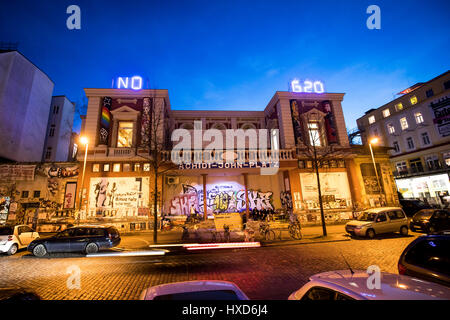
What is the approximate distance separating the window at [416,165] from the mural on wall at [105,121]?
49.5 metres

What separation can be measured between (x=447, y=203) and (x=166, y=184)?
128 feet

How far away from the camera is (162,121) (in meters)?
19.6

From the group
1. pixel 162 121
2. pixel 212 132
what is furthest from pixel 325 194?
pixel 162 121

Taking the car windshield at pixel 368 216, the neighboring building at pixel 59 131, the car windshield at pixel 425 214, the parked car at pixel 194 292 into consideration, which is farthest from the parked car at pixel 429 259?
the neighboring building at pixel 59 131

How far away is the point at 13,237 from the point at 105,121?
448 inches

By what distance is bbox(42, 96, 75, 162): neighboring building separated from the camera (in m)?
32.6

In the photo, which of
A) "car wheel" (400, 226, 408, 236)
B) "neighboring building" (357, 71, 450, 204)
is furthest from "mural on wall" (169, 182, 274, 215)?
"neighboring building" (357, 71, 450, 204)

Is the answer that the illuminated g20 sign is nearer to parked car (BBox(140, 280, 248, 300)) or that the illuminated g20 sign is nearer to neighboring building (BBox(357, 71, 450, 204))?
neighboring building (BBox(357, 71, 450, 204))

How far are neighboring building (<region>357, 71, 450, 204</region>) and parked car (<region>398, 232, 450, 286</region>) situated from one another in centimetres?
3315

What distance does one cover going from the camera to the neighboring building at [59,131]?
107ft

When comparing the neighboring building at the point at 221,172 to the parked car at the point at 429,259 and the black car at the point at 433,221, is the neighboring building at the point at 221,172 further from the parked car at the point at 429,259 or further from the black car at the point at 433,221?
the parked car at the point at 429,259

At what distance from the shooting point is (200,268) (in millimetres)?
8414

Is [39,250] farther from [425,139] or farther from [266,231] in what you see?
[425,139]

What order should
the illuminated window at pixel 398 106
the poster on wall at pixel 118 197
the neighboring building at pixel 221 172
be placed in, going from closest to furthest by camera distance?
the poster on wall at pixel 118 197
the neighboring building at pixel 221 172
the illuminated window at pixel 398 106
